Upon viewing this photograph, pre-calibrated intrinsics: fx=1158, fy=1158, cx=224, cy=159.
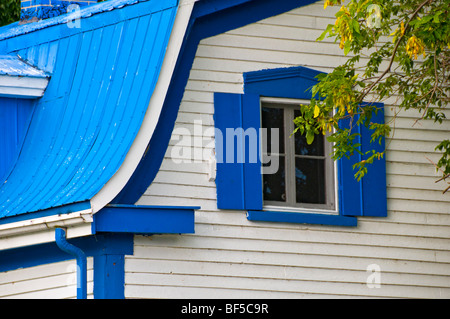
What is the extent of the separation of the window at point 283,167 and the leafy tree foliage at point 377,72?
1.01ft

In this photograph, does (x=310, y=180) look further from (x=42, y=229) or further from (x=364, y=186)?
(x=42, y=229)

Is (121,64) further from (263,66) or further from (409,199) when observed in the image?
(409,199)

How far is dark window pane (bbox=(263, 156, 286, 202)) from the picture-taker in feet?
42.3

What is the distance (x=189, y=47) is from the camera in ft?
41.8

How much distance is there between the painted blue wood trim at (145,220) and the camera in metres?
11.5

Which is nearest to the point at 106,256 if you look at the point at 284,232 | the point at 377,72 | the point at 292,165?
the point at 284,232

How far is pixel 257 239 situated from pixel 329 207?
1019mm

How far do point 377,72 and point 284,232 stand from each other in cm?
202

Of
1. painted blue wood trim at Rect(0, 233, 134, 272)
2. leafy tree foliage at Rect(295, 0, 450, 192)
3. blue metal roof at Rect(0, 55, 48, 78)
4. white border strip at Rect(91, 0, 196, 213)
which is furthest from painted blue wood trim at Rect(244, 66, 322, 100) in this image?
blue metal roof at Rect(0, 55, 48, 78)

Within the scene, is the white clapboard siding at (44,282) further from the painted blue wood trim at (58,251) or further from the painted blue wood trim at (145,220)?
the painted blue wood trim at (145,220)

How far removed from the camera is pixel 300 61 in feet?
43.5

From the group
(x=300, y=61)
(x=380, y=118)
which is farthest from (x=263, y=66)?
(x=380, y=118)

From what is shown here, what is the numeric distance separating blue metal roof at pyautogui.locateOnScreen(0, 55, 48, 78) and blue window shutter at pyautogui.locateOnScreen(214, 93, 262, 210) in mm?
2318

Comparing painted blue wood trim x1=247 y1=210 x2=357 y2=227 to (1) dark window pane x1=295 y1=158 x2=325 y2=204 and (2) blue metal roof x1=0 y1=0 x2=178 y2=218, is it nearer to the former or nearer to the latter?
(1) dark window pane x1=295 y1=158 x2=325 y2=204
